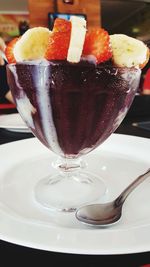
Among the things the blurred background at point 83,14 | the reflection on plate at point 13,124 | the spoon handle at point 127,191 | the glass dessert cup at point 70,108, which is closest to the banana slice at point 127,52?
the glass dessert cup at point 70,108

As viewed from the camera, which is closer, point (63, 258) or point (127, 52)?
point (63, 258)

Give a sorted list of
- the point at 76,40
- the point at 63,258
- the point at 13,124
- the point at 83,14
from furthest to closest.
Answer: the point at 83,14 < the point at 13,124 < the point at 76,40 < the point at 63,258

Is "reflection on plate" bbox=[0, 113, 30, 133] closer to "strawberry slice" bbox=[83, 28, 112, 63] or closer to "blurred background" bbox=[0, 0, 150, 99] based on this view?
"strawberry slice" bbox=[83, 28, 112, 63]

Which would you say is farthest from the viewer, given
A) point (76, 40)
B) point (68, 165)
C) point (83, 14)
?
point (83, 14)

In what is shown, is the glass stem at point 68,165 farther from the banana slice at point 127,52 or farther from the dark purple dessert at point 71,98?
the banana slice at point 127,52

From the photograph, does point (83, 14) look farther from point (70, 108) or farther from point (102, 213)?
point (102, 213)

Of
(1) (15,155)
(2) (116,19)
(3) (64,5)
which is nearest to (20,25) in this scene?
(2) (116,19)

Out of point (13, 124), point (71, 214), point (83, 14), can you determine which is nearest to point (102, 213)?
point (71, 214)
